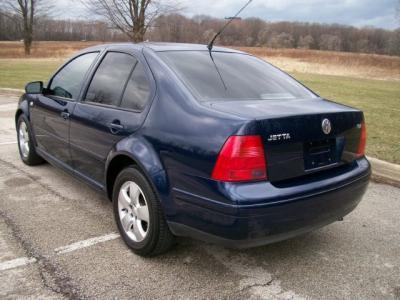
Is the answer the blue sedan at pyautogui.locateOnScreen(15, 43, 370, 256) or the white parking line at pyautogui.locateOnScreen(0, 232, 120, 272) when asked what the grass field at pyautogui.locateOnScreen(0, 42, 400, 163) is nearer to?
the blue sedan at pyautogui.locateOnScreen(15, 43, 370, 256)

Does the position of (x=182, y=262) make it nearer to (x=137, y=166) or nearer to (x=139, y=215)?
(x=139, y=215)

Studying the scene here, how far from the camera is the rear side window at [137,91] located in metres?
3.07

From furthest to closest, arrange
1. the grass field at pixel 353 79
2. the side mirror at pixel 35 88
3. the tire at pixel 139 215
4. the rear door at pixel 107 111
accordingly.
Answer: the grass field at pixel 353 79 < the side mirror at pixel 35 88 < the rear door at pixel 107 111 < the tire at pixel 139 215

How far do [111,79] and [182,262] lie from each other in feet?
5.39

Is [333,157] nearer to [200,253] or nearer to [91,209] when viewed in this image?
[200,253]

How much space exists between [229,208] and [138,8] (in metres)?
12.6

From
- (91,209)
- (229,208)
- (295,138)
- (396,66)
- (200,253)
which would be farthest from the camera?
(396,66)

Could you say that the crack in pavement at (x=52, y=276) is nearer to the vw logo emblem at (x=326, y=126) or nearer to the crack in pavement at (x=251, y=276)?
the crack in pavement at (x=251, y=276)

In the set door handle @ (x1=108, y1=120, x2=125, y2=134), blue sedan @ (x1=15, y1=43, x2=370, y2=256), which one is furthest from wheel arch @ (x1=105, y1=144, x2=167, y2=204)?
door handle @ (x1=108, y1=120, x2=125, y2=134)

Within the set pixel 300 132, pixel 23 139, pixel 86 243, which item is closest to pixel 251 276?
pixel 300 132

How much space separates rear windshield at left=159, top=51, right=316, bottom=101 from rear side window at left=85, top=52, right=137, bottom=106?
1.23 ft

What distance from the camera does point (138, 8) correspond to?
1371 centimetres

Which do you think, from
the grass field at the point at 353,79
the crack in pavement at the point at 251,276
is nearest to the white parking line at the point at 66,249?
the crack in pavement at the point at 251,276

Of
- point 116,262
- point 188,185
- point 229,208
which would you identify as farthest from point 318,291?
point 116,262
